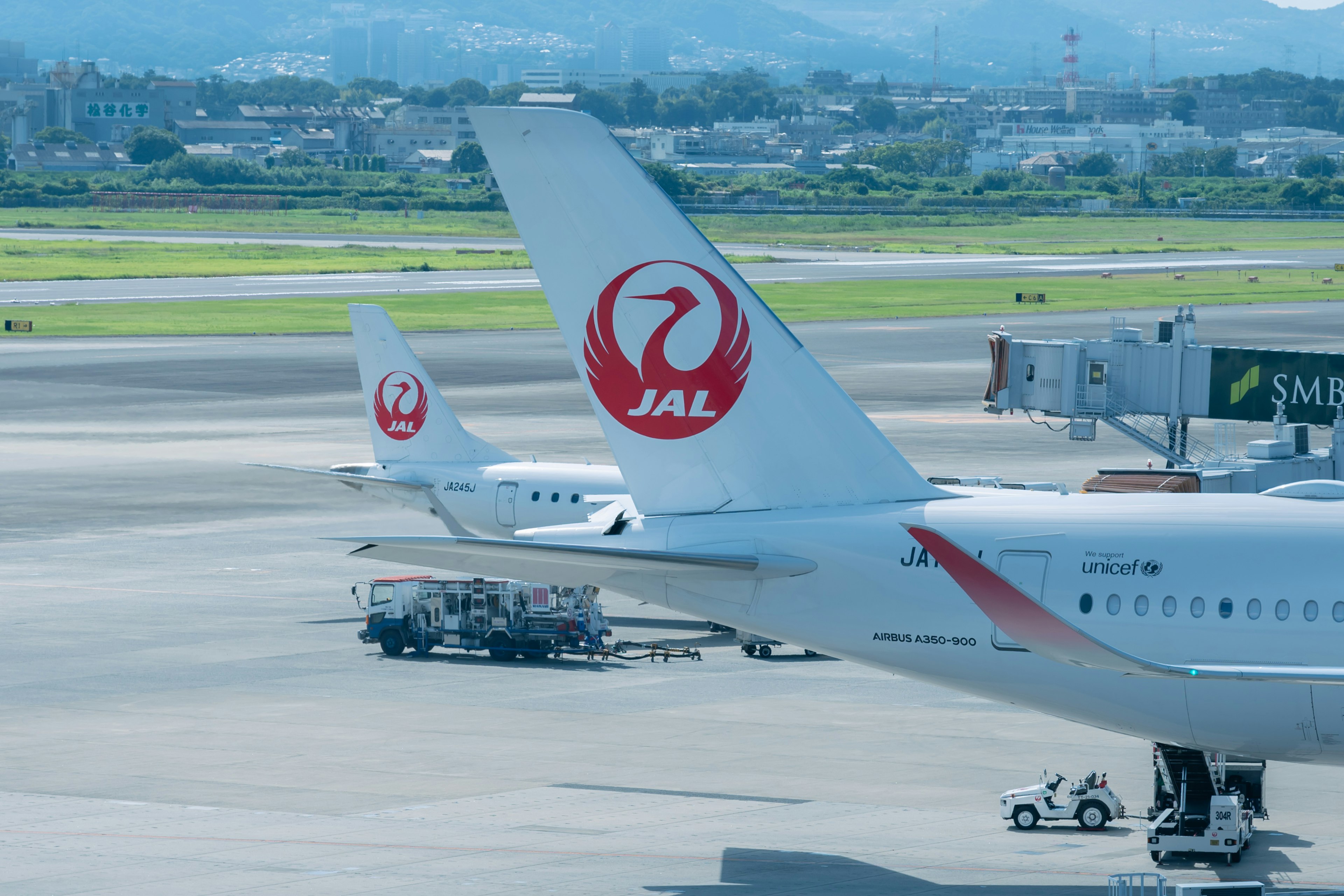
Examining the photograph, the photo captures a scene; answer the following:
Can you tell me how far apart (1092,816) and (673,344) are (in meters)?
8.98

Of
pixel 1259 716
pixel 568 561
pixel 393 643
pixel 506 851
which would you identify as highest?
pixel 568 561

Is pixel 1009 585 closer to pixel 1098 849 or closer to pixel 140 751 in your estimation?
pixel 1098 849

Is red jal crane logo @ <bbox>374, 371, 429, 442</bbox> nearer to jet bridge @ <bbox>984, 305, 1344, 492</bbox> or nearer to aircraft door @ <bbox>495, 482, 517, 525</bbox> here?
aircraft door @ <bbox>495, 482, 517, 525</bbox>

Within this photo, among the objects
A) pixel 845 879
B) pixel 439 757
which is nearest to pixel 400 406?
pixel 439 757

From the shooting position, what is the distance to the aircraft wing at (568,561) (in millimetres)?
21656

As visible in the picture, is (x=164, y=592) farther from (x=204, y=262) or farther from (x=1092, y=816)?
(x=204, y=262)

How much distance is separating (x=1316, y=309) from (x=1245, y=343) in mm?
32962

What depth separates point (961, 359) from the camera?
112 meters

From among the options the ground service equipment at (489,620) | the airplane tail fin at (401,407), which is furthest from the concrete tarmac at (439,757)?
the airplane tail fin at (401,407)

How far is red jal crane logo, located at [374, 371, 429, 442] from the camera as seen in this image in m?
50.6

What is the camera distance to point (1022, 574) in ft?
73.2

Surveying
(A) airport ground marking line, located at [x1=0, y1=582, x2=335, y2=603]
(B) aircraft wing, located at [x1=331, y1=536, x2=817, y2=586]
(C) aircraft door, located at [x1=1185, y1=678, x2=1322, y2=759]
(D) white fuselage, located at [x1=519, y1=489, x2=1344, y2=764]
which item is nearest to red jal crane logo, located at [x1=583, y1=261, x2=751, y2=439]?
(D) white fuselage, located at [x1=519, y1=489, x2=1344, y2=764]

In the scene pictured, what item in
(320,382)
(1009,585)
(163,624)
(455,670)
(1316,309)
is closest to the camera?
(1009,585)

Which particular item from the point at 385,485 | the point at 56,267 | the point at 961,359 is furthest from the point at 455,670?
the point at 56,267
